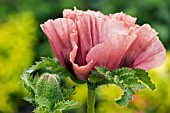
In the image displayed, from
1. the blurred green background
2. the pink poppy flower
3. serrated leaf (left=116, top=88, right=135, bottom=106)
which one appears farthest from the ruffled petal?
the blurred green background

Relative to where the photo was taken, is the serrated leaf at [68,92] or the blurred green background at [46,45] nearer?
the serrated leaf at [68,92]

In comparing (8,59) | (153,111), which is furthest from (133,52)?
(8,59)

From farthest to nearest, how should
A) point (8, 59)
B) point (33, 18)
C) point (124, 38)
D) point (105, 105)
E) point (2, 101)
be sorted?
point (33, 18) → point (8, 59) → point (2, 101) → point (105, 105) → point (124, 38)

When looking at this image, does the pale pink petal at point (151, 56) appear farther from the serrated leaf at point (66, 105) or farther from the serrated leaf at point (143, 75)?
the serrated leaf at point (66, 105)

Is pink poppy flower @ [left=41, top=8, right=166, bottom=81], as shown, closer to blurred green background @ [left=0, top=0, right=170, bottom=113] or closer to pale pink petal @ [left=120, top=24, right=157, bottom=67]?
pale pink petal @ [left=120, top=24, right=157, bottom=67]

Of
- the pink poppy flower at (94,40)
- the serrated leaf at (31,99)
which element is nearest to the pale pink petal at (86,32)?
the pink poppy flower at (94,40)

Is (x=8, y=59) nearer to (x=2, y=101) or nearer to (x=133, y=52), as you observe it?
(x=2, y=101)
